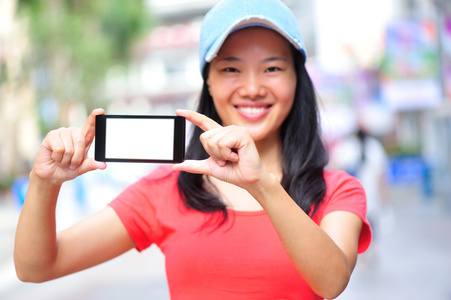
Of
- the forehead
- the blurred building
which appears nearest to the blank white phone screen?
the forehead

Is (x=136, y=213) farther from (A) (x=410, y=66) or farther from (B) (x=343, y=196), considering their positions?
(A) (x=410, y=66)

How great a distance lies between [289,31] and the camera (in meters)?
1.55

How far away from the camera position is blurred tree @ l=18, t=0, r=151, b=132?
1380 cm

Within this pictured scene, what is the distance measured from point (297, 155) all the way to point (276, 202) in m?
0.48

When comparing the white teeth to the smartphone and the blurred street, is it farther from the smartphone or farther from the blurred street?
the blurred street

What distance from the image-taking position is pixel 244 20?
150 centimetres

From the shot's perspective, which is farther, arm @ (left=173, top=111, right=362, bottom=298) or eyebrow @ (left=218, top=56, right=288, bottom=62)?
eyebrow @ (left=218, top=56, right=288, bottom=62)

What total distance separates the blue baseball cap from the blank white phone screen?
0.28 meters

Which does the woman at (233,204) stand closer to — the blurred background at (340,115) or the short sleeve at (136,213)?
the short sleeve at (136,213)

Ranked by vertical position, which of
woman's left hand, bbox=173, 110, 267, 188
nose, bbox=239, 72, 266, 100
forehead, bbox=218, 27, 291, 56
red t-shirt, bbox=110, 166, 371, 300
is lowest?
red t-shirt, bbox=110, 166, 371, 300

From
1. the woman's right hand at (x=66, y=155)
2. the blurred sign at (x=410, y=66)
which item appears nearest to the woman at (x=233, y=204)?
the woman's right hand at (x=66, y=155)

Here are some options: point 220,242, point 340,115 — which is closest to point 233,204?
point 220,242

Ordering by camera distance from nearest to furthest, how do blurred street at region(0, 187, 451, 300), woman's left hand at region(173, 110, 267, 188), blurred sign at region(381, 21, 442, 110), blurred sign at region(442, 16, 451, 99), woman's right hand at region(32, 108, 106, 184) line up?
woman's left hand at region(173, 110, 267, 188), woman's right hand at region(32, 108, 106, 184), blurred street at region(0, 187, 451, 300), blurred sign at region(442, 16, 451, 99), blurred sign at region(381, 21, 442, 110)

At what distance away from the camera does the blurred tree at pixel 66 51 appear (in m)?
13.8
